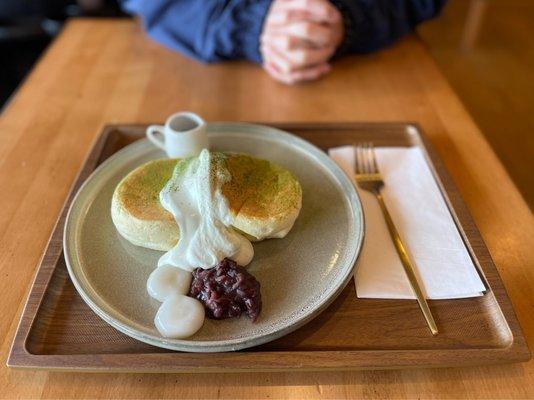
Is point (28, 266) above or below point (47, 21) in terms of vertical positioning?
above

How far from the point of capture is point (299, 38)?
1.15 metres

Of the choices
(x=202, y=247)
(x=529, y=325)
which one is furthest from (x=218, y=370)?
(x=529, y=325)

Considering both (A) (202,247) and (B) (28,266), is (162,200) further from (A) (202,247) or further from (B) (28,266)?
(B) (28,266)

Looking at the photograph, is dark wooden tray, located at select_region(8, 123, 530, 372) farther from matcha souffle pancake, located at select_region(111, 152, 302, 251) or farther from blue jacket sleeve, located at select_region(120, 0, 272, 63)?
blue jacket sleeve, located at select_region(120, 0, 272, 63)

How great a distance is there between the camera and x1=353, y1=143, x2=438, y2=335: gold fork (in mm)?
671

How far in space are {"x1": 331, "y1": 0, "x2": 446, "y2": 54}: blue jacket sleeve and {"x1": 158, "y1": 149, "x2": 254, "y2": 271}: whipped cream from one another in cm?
70

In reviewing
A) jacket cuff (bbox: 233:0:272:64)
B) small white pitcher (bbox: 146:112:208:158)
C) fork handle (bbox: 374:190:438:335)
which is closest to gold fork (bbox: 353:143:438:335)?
fork handle (bbox: 374:190:438:335)

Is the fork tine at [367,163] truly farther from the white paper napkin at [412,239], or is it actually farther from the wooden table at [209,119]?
the wooden table at [209,119]

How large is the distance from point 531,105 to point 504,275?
59.4 inches

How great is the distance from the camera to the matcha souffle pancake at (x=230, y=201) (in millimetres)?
715

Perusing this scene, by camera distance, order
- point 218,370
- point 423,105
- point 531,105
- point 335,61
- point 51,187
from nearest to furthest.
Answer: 1. point 218,370
2. point 51,187
3. point 423,105
4. point 335,61
5. point 531,105

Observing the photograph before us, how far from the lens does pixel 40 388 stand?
0.59 meters

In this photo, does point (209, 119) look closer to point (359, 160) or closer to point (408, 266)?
point (359, 160)

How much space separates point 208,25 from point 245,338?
91 cm
